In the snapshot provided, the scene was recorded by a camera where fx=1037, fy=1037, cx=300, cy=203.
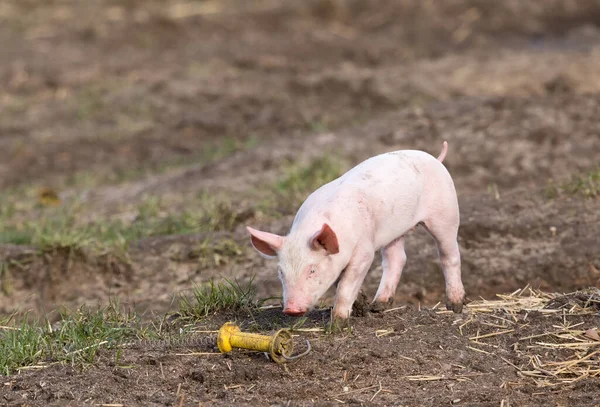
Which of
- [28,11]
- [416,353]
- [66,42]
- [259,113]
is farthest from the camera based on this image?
[28,11]

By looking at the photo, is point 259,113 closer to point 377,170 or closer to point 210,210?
point 210,210

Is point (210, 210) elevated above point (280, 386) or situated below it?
below

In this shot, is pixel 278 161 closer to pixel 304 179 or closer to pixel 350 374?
pixel 304 179

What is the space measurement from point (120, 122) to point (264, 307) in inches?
343

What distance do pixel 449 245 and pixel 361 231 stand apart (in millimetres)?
825

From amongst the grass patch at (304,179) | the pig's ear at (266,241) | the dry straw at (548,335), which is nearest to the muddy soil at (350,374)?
the dry straw at (548,335)

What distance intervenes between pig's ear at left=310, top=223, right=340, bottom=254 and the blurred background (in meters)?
2.40

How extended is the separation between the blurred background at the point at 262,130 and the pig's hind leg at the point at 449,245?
1463mm

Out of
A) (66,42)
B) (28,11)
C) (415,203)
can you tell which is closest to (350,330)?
(415,203)

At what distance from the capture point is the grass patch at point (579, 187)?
8.32 metres

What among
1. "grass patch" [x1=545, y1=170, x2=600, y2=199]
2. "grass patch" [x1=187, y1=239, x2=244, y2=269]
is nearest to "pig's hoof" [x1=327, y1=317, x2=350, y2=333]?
"grass patch" [x1=187, y1=239, x2=244, y2=269]

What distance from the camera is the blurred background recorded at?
805 centimetres

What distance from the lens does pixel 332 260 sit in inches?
210

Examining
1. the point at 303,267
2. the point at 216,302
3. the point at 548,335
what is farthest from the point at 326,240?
Result: the point at 548,335
